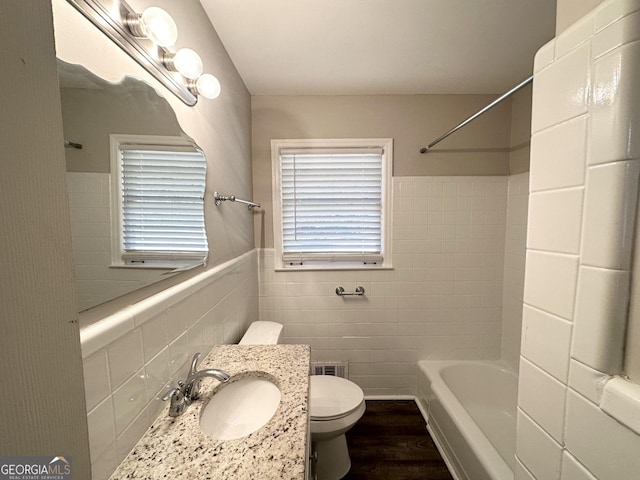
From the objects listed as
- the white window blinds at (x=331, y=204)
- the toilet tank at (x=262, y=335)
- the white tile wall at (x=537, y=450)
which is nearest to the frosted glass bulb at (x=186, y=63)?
the white window blinds at (x=331, y=204)

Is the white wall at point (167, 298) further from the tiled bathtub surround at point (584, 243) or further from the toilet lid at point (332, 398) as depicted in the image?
the tiled bathtub surround at point (584, 243)

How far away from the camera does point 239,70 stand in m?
1.57

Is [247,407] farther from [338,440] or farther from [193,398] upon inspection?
[338,440]

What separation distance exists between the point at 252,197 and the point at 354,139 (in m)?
0.88

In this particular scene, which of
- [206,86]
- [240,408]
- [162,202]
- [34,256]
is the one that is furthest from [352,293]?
[34,256]

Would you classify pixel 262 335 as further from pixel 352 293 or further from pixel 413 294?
pixel 413 294

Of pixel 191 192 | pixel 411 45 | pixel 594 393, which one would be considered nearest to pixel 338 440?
pixel 594 393

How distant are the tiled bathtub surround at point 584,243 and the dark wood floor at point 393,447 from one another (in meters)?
1.14

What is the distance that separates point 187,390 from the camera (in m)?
0.81

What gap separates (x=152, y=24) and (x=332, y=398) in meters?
1.74

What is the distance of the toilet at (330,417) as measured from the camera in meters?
1.29

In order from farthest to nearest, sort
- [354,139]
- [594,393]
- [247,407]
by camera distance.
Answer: [354,139], [247,407], [594,393]

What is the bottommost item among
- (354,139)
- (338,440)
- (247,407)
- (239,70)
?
(338,440)

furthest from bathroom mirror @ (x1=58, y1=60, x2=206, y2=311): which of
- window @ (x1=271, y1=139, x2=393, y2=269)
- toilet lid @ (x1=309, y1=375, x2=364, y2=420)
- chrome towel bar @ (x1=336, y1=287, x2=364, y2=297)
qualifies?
chrome towel bar @ (x1=336, y1=287, x2=364, y2=297)
